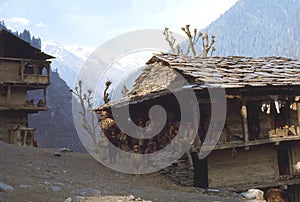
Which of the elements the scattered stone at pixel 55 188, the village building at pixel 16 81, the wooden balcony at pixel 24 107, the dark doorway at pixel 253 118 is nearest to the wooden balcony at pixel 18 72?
the village building at pixel 16 81

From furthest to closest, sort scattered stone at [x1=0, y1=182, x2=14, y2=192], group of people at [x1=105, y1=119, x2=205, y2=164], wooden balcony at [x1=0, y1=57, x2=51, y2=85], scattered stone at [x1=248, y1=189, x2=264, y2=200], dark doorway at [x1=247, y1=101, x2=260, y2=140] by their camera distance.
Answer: wooden balcony at [x1=0, y1=57, x2=51, y2=85] → dark doorway at [x1=247, y1=101, x2=260, y2=140] → group of people at [x1=105, y1=119, x2=205, y2=164] → scattered stone at [x1=248, y1=189, x2=264, y2=200] → scattered stone at [x1=0, y1=182, x2=14, y2=192]

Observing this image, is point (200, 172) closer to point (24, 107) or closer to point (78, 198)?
point (78, 198)

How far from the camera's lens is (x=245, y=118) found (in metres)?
13.4

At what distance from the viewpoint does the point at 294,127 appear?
1477 centimetres

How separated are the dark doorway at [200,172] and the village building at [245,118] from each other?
4 cm

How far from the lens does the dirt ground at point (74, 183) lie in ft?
27.1

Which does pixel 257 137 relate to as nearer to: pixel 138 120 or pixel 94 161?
pixel 138 120

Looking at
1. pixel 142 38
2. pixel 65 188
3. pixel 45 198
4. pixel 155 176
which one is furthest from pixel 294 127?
pixel 45 198

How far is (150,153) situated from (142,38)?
223 inches

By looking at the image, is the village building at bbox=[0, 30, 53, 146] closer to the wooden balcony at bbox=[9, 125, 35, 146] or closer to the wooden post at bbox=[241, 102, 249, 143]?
the wooden balcony at bbox=[9, 125, 35, 146]

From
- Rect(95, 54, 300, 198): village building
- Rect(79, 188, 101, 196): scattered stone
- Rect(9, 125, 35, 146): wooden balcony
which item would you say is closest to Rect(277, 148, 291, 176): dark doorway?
Rect(95, 54, 300, 198): village building

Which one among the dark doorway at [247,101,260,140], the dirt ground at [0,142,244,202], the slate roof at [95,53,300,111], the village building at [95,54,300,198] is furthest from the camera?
the dark doorway at [247,101,260,140]

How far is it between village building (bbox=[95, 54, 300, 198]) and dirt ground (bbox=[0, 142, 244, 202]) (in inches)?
74.3

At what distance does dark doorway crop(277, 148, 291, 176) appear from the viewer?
15.4 metres
